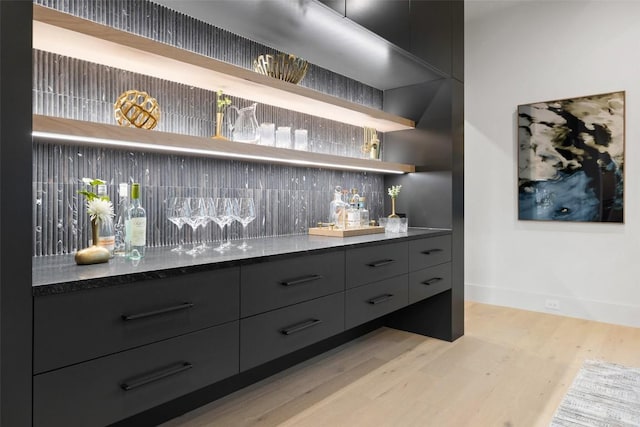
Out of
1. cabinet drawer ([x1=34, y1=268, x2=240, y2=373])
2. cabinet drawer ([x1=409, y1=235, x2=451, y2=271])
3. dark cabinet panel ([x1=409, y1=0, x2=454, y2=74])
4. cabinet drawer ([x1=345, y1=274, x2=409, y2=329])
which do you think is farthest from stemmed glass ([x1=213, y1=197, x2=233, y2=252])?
dark cabinet panel ([x1=409, y1=0, x2=454, y2=74])

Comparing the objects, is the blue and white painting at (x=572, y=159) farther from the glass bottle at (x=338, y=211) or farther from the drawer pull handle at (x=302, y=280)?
the drawer pull handle at (x=302, y=280)

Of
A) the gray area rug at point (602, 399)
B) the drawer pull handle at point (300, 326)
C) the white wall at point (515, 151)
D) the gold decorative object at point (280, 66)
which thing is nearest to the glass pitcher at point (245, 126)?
the gold decorative object at point (280, 66)

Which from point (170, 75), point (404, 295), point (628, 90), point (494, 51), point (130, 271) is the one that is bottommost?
point (404, 295)

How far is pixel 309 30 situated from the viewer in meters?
2.30

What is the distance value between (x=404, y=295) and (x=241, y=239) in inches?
41.4

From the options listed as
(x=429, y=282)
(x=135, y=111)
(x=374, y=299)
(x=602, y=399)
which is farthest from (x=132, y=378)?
(x=602, y=399)

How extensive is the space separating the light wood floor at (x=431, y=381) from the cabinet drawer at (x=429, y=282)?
41 centimetres

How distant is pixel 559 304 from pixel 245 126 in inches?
129

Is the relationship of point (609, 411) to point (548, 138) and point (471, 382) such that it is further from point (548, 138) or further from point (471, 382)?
point (548, 138)

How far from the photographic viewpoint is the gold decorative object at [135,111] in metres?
1.67

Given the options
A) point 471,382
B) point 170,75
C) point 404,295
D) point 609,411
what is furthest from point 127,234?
point 609,411

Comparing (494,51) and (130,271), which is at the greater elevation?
(494,51)

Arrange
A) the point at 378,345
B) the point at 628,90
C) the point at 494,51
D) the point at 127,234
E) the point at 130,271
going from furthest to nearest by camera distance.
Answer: the point at 494,51
the point at 628,90
the point at 378,345
the point at 127,234
the point at 130,271

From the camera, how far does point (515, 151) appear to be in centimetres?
396
